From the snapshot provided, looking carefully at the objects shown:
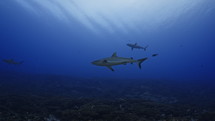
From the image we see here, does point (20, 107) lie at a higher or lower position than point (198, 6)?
lower

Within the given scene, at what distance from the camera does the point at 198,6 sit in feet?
161

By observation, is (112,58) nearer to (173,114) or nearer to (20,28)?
(173,114)

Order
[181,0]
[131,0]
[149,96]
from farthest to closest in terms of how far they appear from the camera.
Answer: [131,0], [181,0], [149,96]

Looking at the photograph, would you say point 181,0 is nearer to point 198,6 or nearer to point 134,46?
point 198,6

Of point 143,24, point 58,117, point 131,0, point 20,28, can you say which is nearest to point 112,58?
point 58,117

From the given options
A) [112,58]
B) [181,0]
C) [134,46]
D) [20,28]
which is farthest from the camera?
[20,28]

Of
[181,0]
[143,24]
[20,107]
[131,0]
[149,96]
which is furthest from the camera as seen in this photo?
[143,24]

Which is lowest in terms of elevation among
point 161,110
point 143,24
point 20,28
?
point 161,110

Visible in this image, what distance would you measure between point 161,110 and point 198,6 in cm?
4843

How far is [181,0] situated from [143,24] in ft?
89.2

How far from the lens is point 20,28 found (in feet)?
431

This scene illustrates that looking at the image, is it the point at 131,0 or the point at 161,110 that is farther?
the point at 131,0

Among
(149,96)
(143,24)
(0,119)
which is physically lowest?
(0,119)

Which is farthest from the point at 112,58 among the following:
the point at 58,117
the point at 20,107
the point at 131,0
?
the point at 131,0
